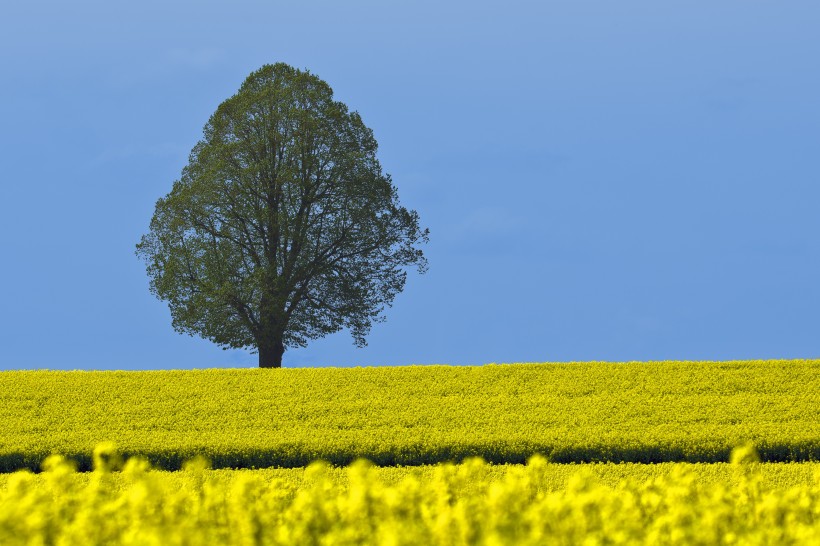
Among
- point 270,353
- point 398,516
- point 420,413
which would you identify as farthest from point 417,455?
point 270,353

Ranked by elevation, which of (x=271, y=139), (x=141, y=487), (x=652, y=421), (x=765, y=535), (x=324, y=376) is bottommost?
(x=765, y=535)

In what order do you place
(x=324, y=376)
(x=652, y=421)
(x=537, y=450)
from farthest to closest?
(x=324, y=376)
(x=652, y=421)
(x=537, y=450)

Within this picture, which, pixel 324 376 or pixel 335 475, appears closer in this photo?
pixel 335 475

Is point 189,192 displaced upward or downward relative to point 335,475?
upward

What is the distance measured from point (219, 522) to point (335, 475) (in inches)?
217

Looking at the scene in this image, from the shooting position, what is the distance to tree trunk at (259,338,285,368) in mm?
22078

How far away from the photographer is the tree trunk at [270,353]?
72.4 ft

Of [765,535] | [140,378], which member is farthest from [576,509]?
[140,378]

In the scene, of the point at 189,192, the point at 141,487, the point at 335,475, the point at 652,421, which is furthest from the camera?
the point at 189,192

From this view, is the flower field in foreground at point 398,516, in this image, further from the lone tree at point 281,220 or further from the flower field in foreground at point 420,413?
the lone tree at point 281,220

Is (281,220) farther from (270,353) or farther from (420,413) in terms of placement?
(420,413)

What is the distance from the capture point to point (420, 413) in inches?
554

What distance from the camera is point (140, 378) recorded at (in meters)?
17.1

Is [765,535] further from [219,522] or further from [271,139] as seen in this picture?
[271,139]
